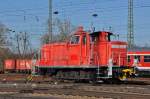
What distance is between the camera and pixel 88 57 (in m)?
31.4

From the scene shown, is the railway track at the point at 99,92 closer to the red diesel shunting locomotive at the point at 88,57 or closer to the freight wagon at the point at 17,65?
the red diesel shunting locomotive at the point at 88,57

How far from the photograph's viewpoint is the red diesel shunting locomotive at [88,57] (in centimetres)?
3048

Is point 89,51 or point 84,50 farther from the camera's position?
point 84,50

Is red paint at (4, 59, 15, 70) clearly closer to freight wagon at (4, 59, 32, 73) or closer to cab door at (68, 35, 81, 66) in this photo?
freight wagon at (4, 59, 32, 73)

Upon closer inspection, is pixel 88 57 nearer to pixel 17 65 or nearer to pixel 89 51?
pixel 89 51

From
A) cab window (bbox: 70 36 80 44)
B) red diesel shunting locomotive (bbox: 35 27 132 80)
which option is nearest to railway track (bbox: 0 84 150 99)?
red diesel shunting locomotive (bbox: 35 27 132 80)

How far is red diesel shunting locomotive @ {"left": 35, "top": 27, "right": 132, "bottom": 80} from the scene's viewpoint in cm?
3048

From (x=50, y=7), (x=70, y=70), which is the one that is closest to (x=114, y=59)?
(x=70, y=70)

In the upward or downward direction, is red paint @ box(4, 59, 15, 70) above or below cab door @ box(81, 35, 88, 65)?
below

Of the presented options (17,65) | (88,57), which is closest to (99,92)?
(88,57)

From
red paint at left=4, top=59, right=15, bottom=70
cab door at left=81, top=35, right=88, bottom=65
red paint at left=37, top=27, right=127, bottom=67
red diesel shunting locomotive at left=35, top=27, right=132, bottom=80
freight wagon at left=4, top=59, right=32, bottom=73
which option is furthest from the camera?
red paint at left=4, top=59, right=15, bottom=70

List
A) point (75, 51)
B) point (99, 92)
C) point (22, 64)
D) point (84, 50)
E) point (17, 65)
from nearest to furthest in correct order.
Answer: point (99, 92) → point (84, 50) → point (75, 51) → point (22, 64) → point (17, 65)

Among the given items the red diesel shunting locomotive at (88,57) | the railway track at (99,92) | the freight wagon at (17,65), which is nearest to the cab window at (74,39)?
the red diesel shunting locomotive at (88,57)

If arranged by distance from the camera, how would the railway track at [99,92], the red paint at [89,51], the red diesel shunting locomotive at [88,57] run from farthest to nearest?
the red paint at [89,51], the red diesel shunting locomotive at [88,57], the railway track at [99,92]
